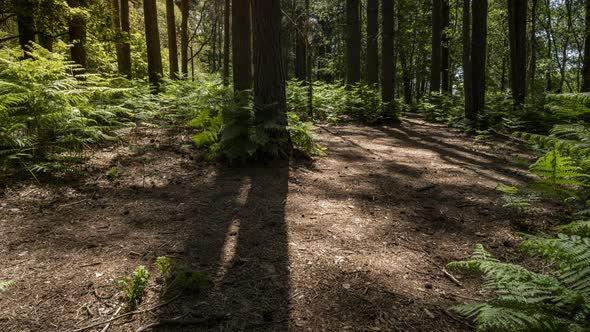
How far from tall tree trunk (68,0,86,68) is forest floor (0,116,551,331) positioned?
11.9 ft

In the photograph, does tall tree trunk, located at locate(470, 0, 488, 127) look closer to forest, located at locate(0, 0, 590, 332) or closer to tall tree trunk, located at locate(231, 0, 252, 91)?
forest, located at locate(0, 0, 590, 332)

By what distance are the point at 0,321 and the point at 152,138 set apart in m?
5.08

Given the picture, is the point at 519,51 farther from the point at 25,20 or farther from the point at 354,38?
the point at 25,20

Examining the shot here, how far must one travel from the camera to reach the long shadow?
2.13m

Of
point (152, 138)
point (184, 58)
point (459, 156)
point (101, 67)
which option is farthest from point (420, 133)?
point (184, 58)

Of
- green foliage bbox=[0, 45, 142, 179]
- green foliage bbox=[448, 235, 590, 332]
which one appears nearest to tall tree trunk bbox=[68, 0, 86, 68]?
green foliage bbox=[0, 45, 142, 179]

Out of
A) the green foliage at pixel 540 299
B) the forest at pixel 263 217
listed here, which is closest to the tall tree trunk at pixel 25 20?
the forest at pixel 263 217

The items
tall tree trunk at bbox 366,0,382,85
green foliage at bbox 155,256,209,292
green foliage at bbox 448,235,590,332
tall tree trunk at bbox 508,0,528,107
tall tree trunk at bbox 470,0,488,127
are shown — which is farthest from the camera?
tall tree trunk at bbox 366,0,382,85

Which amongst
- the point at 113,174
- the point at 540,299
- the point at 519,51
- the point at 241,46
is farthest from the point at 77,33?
the point at 519,51

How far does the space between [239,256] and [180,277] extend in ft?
1.84

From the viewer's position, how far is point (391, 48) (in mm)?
12094

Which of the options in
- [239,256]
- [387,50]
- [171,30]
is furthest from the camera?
[171,30]

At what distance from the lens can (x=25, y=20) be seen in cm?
686

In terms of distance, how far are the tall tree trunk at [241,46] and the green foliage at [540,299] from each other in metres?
8.15
